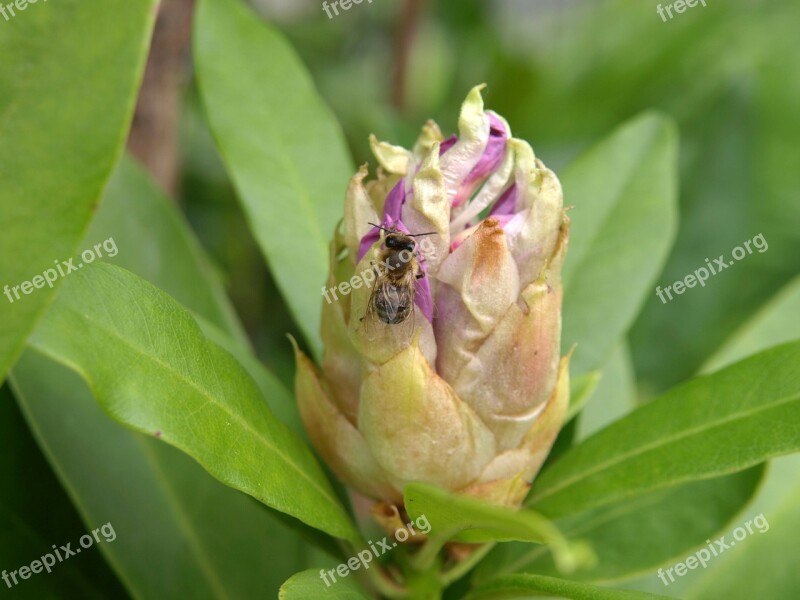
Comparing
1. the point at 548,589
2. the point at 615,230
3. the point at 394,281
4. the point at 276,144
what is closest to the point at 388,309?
the point at 394,281

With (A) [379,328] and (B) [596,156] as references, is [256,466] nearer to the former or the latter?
(A) [379,328]

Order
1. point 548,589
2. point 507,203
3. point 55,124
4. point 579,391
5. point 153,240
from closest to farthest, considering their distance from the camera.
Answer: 1. point 55,124
2. point 548,589
3. point 507,203
4. point 579,391
5. point 153,240

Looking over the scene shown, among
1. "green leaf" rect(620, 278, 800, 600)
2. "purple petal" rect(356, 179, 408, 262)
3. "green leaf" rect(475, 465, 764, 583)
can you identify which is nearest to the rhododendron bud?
"purple petal" rect(356, 179, 408, 262)

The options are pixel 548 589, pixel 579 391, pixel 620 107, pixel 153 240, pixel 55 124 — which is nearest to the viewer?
pixel 55 124

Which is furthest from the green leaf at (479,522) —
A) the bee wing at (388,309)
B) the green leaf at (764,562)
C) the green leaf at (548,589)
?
the green leaf at (764,562)

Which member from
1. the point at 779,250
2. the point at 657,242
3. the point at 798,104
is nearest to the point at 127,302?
the point at 657,242

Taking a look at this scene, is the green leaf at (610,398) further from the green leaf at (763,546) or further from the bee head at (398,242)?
the bee head at (398,242)

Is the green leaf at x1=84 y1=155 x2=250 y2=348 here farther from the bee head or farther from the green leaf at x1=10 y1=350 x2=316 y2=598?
the bee head

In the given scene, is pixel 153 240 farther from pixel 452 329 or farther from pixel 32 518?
pixel 452 329

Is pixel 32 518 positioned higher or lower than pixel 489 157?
lower
